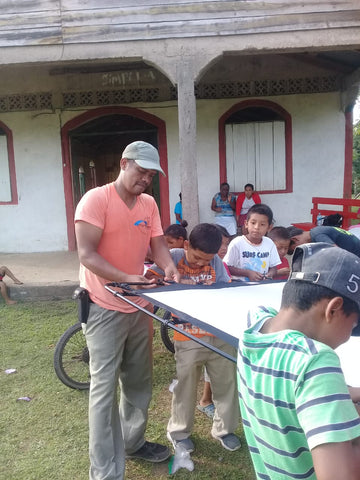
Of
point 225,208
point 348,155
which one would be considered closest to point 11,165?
point 225,208

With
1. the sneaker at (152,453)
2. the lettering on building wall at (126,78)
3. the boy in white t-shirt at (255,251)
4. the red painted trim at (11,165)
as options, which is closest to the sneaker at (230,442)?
the sneaker at (152,453)

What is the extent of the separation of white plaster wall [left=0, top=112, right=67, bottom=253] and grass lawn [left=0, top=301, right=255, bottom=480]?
15.8ft

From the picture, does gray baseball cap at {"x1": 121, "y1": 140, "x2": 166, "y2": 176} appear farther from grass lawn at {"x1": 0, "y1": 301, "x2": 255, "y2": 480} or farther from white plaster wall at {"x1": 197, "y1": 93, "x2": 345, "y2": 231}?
white plaster wall at {"x1": 197, "y1": 93, "x2": 345, "y2": 231}

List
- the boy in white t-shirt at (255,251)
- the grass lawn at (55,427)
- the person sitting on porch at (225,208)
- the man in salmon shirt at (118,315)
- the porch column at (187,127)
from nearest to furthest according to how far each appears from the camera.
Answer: the man in salmon shirt at (118,315), the grass lawn at (55,427), the boy in white t-shirt at (255,251), the porch column at (187,127), the person sitting on porch at (225,208)

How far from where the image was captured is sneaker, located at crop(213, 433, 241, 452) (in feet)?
8.81

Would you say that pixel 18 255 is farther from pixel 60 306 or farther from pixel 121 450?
pixel 121 450

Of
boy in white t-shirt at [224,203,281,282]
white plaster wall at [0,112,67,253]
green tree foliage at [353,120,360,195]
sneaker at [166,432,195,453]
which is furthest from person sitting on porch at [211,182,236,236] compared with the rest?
green tree foliage at [353,120,360,195]

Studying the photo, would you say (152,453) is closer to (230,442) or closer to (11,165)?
(230,442)

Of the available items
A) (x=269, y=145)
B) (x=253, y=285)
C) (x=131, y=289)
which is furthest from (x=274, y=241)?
(x=269, y=145)

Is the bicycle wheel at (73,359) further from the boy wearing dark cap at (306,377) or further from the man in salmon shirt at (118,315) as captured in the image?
the boy wearing dark cap at (306,377)

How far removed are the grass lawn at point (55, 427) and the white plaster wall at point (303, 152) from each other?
16.7ft

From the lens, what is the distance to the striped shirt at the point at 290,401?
0.85m

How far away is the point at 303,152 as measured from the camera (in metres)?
8.81

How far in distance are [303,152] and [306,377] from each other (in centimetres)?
849
